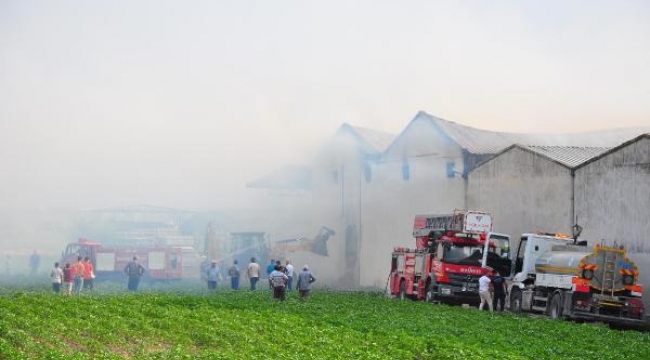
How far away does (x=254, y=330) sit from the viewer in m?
24.8

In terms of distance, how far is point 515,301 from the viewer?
3769 centimetres

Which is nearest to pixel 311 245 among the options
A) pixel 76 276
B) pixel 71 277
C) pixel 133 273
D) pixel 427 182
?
pixel 427 182

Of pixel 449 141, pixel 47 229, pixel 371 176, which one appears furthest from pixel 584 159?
pixel 47 229

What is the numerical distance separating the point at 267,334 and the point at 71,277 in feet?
62.8

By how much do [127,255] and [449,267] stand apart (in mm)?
26354

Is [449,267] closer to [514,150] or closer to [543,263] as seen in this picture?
[543,263]

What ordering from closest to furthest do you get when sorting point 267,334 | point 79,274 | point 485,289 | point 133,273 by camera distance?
point 267,334
point 485,289
point 79,274
point 133,273

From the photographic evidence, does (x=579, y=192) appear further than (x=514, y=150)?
No

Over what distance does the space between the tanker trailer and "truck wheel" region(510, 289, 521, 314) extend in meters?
0.94

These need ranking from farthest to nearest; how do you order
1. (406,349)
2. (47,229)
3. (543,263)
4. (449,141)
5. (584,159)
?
(47,229) → (449,141) → (584,159) → (543,263) → (406,349)

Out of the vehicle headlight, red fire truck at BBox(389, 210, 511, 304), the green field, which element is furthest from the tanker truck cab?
the green field

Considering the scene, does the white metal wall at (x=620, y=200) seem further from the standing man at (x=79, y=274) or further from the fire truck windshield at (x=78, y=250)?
the fire truck windshield at (x=78, y=250)

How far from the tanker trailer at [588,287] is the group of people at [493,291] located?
1.44 m

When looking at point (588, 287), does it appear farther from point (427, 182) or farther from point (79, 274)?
point (427, 182)
